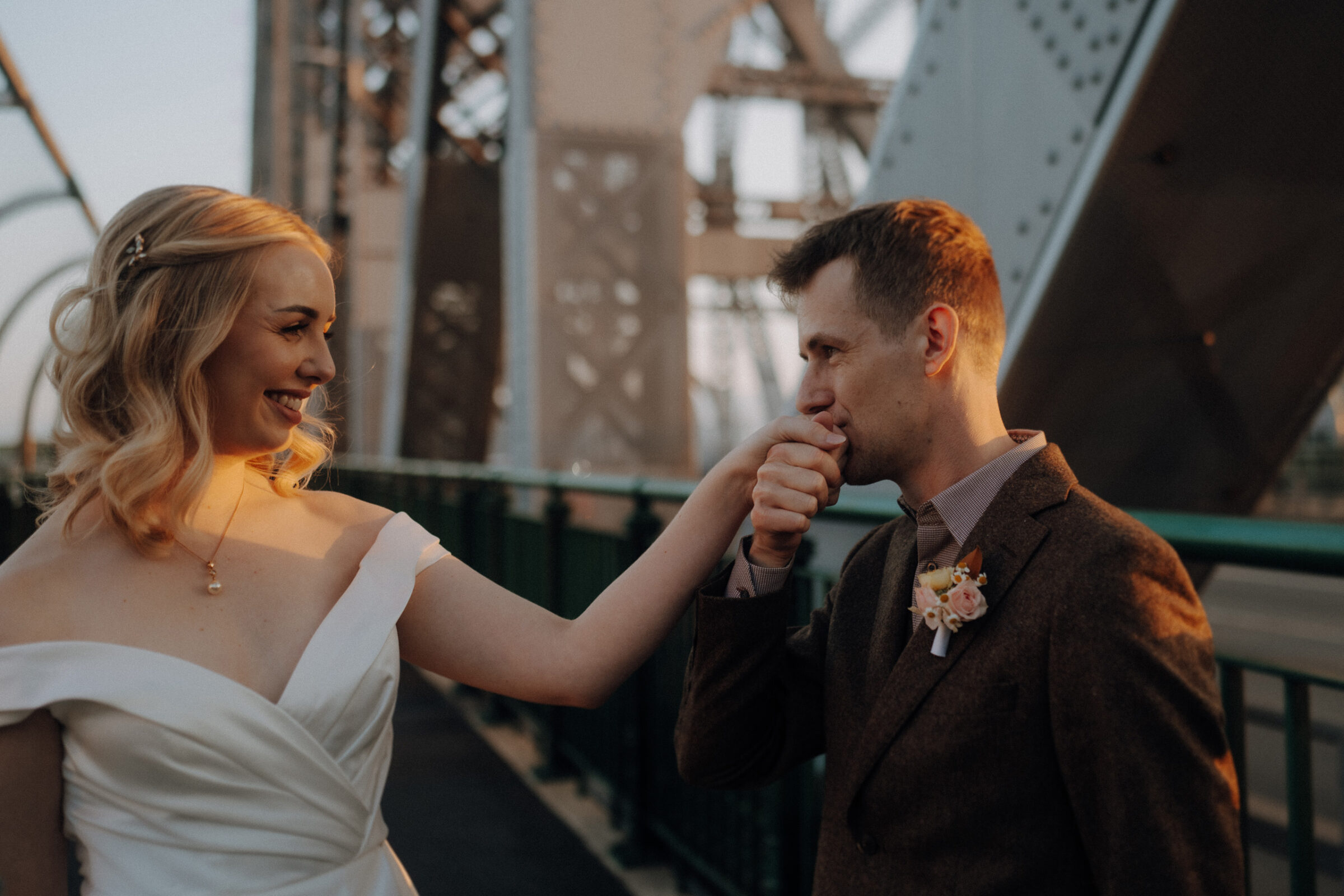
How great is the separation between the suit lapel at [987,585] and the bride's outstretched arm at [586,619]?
0.45 metres

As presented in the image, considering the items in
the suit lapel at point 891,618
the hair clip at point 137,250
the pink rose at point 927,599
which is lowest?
the suit lapel at point 891,618

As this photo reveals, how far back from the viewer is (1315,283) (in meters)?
3.33

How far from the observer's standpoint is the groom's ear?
1617mm

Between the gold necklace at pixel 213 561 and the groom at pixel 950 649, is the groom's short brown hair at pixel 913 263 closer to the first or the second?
the groom at pixel 950 649

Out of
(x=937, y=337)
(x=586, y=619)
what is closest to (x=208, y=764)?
(x=586, y=619)

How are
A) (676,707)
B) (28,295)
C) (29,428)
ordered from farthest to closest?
1. (29,428)
2. (28,295)
3. (676,707)

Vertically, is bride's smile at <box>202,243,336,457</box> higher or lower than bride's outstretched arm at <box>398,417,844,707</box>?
higher

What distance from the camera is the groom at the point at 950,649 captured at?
4.09 ft

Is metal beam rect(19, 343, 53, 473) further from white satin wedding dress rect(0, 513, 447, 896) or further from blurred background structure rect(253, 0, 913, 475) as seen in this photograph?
white satin wedding dress rect(0, 513, 447, 896)

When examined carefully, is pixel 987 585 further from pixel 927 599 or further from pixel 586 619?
pixel 586 619

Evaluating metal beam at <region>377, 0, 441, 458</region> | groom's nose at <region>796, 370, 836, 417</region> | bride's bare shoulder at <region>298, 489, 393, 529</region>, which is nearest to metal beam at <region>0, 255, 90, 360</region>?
metal beam at <region>377, 0, 441, 458</region>

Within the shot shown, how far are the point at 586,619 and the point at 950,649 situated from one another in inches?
29.5

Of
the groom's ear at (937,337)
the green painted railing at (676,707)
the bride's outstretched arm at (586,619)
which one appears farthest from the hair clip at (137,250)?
the green painted railing at (676,707)

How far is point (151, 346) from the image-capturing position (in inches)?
67.5
